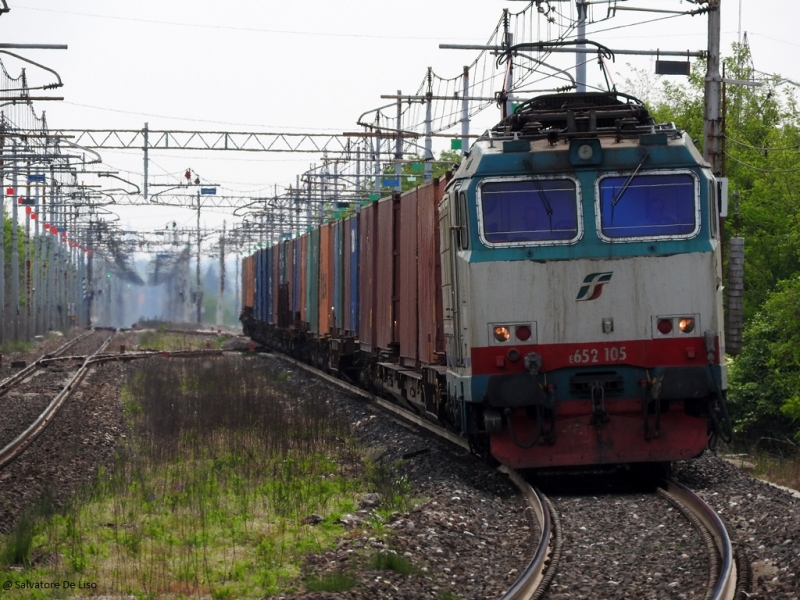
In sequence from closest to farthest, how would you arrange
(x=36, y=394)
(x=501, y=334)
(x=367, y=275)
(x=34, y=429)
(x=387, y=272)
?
(x=501, y=334) → (x=387, y=272) → (x=34, y=429) → (x=367, y=275) → (x=36, y=394)

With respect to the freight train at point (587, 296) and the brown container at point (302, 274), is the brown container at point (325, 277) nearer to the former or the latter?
the brown container at point (302, 274)

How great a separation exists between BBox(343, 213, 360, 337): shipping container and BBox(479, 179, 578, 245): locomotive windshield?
971cm

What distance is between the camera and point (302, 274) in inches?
1167

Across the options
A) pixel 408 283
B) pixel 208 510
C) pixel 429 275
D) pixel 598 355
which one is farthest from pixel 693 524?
pixel 408 283

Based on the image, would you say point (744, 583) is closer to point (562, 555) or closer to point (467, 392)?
point (562, 555)

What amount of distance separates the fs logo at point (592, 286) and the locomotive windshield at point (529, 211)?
Result: 0.41m

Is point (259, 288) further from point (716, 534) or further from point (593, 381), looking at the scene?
point (716, 534)

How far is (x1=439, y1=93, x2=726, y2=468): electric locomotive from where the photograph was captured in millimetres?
11094

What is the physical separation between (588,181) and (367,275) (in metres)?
8.77

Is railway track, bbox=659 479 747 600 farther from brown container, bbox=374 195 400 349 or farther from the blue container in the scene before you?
the blue container

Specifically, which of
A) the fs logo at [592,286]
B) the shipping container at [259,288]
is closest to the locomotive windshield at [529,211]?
the fs logo at [592,286]

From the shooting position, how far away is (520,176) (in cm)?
1139

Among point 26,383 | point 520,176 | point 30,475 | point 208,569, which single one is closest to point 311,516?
point 208,569

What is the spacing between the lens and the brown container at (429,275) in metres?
13.6
